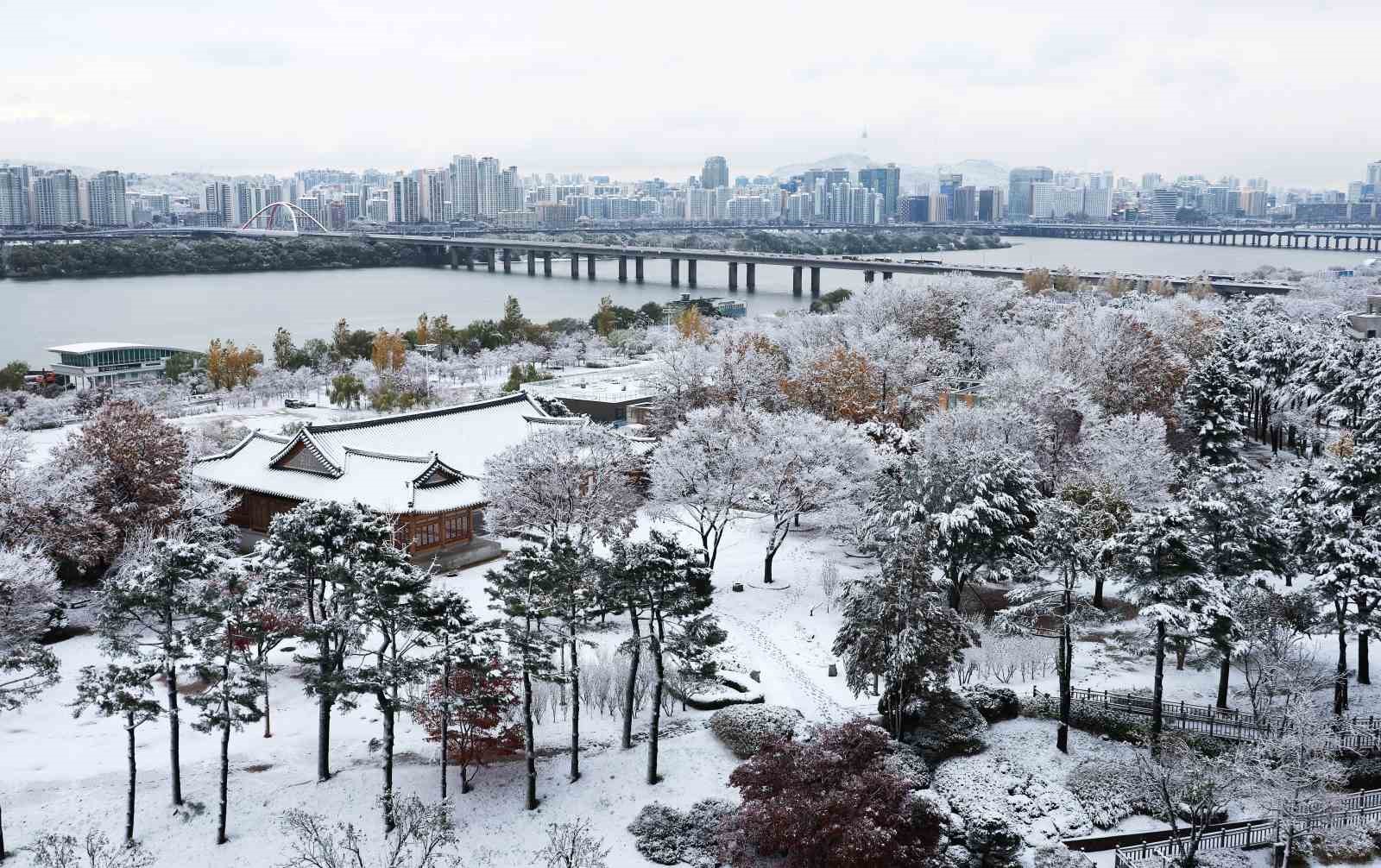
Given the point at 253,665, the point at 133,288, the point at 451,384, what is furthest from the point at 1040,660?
the point at 133,288

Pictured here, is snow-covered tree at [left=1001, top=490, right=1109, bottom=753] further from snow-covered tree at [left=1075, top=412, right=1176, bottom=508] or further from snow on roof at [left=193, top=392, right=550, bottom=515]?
snow on roof at [left=193, top=392, right=550, bottom=515]

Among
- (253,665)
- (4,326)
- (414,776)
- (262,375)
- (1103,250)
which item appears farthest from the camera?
(1103,250)

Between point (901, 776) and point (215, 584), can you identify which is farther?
point (215, 584)

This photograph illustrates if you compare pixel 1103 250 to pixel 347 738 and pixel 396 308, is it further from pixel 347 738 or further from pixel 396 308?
pixel 347 738

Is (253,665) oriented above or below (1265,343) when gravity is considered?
below

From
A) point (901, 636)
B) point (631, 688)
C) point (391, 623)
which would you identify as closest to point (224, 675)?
point (391, 623)

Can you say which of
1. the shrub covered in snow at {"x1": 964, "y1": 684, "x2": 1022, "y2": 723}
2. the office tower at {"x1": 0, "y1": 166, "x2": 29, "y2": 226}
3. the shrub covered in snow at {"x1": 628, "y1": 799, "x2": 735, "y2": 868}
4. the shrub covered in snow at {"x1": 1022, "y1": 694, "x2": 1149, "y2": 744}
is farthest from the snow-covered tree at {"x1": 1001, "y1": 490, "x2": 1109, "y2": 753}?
the office tower at {"x1": 0, "y1": 166, "x2": 29, "y2": 226}
